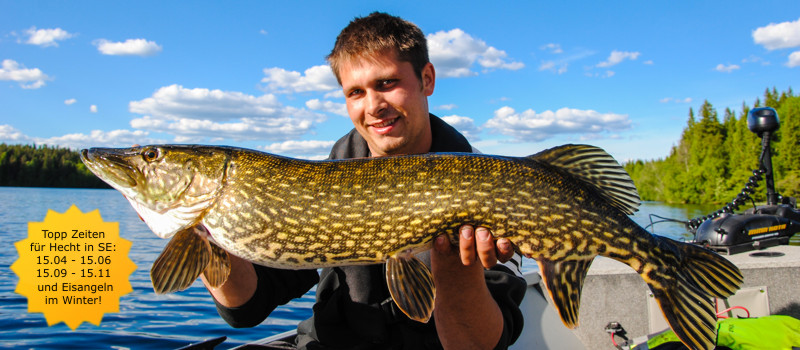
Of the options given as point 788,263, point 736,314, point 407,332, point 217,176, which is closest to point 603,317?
point 736,314

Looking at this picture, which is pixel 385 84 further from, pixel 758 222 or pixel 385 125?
pixel 758 222

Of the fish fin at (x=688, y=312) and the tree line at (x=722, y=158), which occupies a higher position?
the tree line at (x=722, y=158)

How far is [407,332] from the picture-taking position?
2305 mm

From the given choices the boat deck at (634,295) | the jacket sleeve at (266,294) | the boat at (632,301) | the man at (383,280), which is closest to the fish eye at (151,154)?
the man at (383,280)

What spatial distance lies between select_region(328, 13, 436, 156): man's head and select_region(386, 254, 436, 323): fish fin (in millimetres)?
791

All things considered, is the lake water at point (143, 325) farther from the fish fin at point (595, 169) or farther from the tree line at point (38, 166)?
the tree line at point (38, 166)

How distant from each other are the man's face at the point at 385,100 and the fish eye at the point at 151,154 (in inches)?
37.0

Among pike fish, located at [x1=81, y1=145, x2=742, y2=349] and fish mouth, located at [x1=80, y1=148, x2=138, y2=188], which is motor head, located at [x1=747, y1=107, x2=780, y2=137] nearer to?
pike fish, located at [x1=81, y1=145, x2=742, y2=349]

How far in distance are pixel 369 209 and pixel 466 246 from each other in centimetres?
39

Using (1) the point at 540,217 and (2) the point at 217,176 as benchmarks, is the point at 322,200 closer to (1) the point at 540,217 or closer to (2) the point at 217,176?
(2) the point at 217,176

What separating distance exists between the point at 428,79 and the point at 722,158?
54082 mm

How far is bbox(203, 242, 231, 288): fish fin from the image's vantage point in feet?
6.35

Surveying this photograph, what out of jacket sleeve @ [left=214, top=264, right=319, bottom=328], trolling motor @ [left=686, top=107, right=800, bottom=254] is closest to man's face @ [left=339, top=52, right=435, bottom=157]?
jacket sleeve @ [left=214, top=264, right=319, bottom=328]

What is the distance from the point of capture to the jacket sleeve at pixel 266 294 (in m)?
2.32
